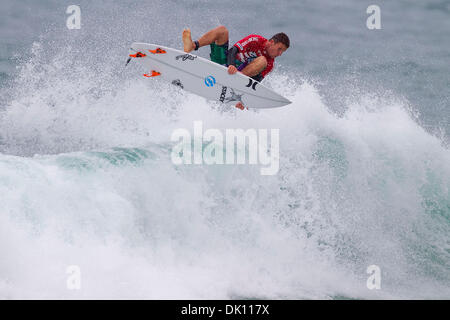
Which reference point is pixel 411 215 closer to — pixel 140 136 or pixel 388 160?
pixel 388 160

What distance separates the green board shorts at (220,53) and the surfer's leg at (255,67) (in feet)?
0.57

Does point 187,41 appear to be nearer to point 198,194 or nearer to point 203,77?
point 203,77

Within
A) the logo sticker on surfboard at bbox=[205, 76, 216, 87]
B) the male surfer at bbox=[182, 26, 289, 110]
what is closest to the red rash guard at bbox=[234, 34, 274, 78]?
the male surfer at bbox=[182, 26, 289, 110]

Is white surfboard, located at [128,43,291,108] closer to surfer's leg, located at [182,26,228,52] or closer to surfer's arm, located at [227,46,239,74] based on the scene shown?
surfer's arm, located at [227,46,239,74]

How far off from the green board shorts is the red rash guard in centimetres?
12

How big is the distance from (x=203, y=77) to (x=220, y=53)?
45cm

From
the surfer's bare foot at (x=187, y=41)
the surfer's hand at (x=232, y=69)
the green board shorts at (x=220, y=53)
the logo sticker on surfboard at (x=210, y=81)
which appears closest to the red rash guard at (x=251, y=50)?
the green board shorts at (x=220, y=53)

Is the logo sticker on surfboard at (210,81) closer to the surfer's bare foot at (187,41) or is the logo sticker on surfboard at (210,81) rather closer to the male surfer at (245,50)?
the male surfer at (245,50)

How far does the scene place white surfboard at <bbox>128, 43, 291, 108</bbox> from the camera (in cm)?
789

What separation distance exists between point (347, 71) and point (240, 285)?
14.2m

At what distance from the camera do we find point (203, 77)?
316 inches

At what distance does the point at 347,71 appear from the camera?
64.7 feet

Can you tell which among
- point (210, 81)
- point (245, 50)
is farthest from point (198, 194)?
point (245, 50)

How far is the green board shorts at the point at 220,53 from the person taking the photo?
7.77 m
